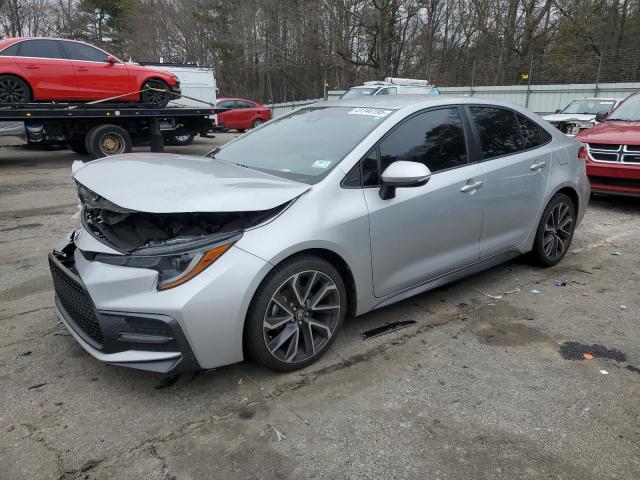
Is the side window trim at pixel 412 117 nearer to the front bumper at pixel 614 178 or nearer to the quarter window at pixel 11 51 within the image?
the front bumper at pixel 614 178

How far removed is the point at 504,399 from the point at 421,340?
734mm

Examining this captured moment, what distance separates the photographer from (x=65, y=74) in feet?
33.8

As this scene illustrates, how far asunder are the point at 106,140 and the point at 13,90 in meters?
2.04

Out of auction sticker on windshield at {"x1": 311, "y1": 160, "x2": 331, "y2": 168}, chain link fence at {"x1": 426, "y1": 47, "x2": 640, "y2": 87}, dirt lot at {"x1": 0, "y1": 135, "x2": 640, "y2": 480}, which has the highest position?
chain link fence at {"x1": 426, "y1": 47, "x2": 640, "y2": 87}

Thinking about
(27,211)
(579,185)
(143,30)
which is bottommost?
(27,211)

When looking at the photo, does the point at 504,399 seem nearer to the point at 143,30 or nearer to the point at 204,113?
the point at 204,113

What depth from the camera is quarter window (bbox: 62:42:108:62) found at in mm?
10359

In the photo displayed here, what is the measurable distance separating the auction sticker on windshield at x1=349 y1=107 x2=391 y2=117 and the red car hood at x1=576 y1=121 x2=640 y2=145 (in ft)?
16.5

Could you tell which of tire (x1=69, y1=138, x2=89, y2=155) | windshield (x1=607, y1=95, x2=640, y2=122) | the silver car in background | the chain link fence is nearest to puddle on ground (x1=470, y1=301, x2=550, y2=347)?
the silver car in background

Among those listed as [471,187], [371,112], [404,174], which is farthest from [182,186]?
[471,187]

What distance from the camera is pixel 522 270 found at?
463 centimetres

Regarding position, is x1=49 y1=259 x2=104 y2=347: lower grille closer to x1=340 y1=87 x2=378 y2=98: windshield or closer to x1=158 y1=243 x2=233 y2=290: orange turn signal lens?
x1=158 y1=243 x2=233 y2=290: orange turn signal lens

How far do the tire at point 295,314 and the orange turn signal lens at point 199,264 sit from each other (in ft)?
0.95

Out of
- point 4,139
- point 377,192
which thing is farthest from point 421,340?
point 4,139
